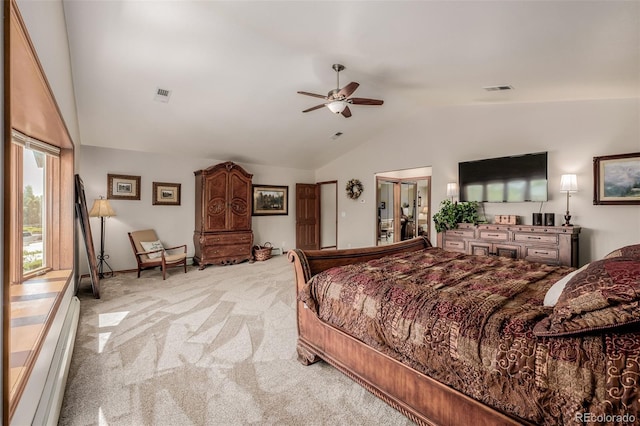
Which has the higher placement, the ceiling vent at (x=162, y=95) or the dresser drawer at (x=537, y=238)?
the ceiling vent at (x=162, y=95)

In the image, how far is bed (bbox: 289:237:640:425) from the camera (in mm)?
1065

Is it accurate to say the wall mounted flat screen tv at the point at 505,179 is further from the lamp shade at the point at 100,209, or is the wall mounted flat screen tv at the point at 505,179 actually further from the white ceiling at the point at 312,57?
the lamp shade at the point at 100,209

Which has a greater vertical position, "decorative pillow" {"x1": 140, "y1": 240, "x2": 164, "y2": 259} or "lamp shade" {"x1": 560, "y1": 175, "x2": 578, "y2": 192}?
"lamp shade" {"x1": 560, "y1": 175, "x2": 578, "y2": 192}

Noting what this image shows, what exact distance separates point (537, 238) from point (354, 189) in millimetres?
3878

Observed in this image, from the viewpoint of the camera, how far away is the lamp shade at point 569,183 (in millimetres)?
3941

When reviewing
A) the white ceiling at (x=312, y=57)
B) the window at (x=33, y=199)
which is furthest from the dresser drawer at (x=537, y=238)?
the window at (x=33, y=199)

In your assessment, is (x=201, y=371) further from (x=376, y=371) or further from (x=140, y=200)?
(x=140, y=200)

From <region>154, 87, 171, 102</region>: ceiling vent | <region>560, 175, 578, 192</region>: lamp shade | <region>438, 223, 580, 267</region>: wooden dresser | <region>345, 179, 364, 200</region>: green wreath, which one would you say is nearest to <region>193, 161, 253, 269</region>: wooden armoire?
<region>154, 87, 171, 102</region>: ceiling vent

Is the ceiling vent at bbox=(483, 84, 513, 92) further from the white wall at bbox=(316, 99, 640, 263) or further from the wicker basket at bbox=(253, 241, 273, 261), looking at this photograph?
the wicker basket at bbox=(253, 241, 273, 261)

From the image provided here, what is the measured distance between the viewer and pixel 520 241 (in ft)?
13.9

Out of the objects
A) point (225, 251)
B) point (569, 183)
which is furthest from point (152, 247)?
point (569, 183)

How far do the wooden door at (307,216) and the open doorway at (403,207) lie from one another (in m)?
1.77

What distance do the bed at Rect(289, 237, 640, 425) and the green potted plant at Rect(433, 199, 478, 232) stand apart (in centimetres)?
243

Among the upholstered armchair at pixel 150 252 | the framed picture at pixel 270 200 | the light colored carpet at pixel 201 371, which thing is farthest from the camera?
the framed picture at pixel 270 200
